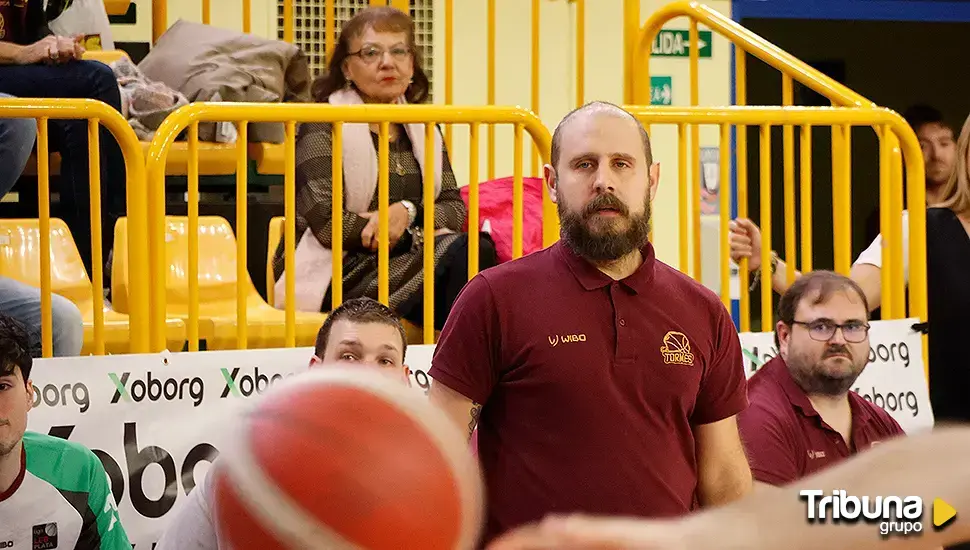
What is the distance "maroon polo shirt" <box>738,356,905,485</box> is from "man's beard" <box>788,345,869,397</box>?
36 millimetres

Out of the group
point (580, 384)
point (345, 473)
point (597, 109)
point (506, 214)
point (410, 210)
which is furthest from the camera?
point (506, 214)

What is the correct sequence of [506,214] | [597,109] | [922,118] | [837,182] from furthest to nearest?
1. [922,118]
2. [837,182]
3. [506,214]
4. [597,109]

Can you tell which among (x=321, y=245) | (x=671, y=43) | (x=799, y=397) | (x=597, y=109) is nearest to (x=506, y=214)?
(x=321, y=245)

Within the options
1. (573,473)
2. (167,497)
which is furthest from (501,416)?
(167,497)

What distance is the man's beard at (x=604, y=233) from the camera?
10.2 feet

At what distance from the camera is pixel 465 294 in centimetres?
314

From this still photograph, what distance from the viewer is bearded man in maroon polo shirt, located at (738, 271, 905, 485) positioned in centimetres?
409

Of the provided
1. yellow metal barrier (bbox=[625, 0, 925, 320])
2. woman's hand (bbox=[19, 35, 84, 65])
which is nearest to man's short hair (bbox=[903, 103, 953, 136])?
yellow metal barrier (bbox=[625, 0, 925, 320])

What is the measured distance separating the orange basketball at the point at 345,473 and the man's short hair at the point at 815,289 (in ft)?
9.61

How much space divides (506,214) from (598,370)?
175cm

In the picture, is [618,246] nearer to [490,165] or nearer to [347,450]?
[347,450]

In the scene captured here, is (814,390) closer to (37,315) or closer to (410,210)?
(410,210)

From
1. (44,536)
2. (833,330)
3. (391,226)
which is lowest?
(44,536)

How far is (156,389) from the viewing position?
12.7 ft
